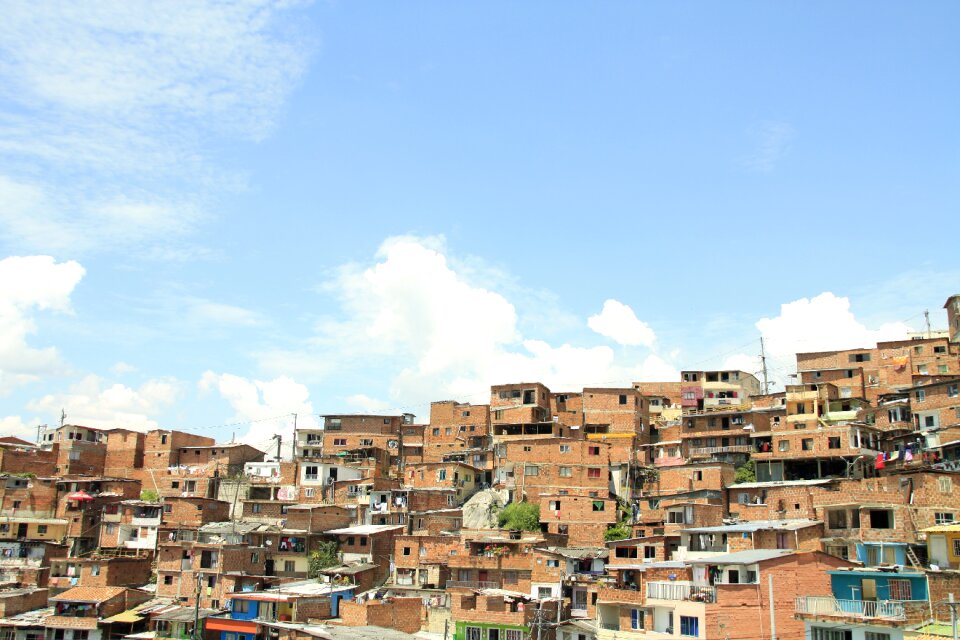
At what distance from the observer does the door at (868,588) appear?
125 ft

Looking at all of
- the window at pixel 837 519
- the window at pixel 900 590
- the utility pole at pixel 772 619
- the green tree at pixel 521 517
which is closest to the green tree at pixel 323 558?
the green tree at pixel 521 517

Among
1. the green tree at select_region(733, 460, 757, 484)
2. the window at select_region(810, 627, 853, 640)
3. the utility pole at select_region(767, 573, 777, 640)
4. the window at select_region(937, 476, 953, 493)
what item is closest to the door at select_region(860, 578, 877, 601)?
the window at select_region(810, 627, 853, 640)

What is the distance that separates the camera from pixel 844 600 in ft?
123

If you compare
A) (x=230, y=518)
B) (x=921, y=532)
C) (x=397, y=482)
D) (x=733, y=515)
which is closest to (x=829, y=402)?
(x=733, y=515)

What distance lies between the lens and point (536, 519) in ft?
202

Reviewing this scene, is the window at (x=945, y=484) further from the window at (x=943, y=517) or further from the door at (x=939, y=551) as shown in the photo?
the door at (x=939, y=551)

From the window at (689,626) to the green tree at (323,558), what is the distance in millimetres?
27381

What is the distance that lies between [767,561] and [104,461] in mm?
63707

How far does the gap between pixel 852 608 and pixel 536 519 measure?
87.8 feet

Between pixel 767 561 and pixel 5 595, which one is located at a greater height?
pixel 767 561

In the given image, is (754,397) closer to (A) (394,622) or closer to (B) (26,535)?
(A) (394,622)

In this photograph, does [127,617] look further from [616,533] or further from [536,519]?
[616,533]

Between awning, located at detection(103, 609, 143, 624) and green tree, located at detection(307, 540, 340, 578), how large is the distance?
1104 centimetres

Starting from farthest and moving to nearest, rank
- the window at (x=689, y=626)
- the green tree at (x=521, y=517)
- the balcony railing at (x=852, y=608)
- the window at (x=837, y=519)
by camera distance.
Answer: the green tree at (x=521, y=517) → the window at (x=837, y=519) → the window at (x=689, y=626) → the balcony railing at (x=852, y=608)
